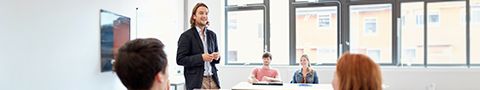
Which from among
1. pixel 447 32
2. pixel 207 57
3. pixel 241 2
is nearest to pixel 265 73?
pixel 241 2

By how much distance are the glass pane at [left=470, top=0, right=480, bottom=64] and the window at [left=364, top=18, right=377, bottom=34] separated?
1141 millimetres

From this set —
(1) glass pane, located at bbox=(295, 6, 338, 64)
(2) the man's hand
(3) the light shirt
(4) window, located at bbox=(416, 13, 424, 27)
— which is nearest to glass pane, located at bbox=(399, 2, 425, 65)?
(4) window, located at bbox=(416, 13, 424, 27)

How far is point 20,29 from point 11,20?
4.3 inches

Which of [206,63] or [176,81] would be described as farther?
[176,81]

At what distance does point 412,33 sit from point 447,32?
0.41 meters

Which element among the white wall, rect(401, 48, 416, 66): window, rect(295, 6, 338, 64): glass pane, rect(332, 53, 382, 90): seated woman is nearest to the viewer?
rect(332, 53, 382, 90): seated woman

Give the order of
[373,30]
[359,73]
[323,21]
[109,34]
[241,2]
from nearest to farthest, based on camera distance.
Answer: [359,73], [109,34], [373,30], [323,21], [241,2]

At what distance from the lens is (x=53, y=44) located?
3172mm

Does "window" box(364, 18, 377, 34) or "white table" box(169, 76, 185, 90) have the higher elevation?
"window" box(364, 18, 377, 34)

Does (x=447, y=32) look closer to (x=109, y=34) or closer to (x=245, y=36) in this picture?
(x=245, y=36)

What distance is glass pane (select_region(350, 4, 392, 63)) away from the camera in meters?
5.36

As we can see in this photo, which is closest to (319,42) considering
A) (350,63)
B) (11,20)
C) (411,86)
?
(411,86)

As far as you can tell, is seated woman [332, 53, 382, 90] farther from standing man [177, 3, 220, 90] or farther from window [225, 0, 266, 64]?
window [225, 0, 266, 64]

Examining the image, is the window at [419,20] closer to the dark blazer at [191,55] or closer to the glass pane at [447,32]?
Result: the glass pane at [447,32]
